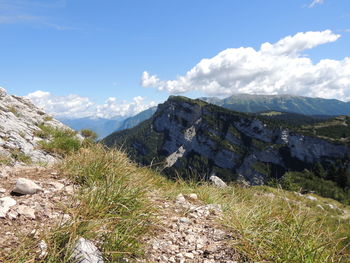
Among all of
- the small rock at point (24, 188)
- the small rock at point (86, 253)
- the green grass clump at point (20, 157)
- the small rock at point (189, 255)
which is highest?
the green grass clump at point (20, 157)

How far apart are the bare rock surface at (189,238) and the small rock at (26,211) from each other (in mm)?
1959

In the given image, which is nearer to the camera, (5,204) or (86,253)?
(86,253)

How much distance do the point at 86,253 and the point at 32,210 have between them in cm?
159

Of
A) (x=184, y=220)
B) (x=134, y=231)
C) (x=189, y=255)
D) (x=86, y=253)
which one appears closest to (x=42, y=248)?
(x=86, y=253)

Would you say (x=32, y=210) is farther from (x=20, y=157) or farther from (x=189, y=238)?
(x=20, y=157)

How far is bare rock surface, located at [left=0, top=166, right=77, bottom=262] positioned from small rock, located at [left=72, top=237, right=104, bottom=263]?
1.39ft

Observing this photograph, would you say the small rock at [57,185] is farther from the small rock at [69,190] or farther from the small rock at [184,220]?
the small rock at [184,220]

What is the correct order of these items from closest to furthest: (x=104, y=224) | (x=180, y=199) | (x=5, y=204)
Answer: (x=104, y=224) → (x=5, y=204) → (x=180, y=199)

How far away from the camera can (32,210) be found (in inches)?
179

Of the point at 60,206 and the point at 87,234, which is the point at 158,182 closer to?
the point at 60,206

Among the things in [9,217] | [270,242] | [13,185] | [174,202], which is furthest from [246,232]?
[13,185]

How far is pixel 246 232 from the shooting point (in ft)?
15.3

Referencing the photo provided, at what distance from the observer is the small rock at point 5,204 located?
430cm

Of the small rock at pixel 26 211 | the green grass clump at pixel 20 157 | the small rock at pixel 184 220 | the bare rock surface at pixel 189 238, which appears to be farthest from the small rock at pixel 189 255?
the green grass clump at pixel 20 157
